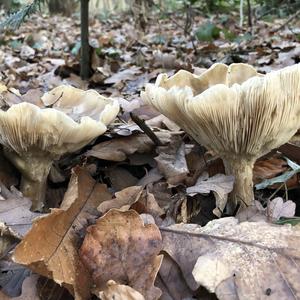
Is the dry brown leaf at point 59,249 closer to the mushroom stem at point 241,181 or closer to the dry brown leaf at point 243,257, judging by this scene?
the dry brown leaf at point 243,257

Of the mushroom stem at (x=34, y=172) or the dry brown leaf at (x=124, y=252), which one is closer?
the dry brown leaf at (x=124, y=252)

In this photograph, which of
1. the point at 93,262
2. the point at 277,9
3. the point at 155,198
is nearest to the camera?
the point at 93,262

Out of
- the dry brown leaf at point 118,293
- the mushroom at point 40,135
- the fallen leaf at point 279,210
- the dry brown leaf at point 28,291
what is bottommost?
the fallen leaf at point 279,210

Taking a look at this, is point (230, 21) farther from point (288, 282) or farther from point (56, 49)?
point (288, 282)

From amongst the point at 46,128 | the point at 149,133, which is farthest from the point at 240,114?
the point at 46,128

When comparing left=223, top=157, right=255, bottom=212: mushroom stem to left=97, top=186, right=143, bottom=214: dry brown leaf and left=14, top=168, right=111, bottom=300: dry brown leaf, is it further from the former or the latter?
left=14, top=168, right=111, bottom=300: dry brown leaf

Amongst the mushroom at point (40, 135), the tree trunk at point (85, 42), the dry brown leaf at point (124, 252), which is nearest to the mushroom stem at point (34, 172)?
the mushroom at point (40, 135)

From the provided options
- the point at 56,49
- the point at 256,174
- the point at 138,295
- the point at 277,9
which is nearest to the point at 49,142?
the point at 138,295
